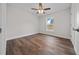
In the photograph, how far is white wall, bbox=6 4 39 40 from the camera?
3.23ft

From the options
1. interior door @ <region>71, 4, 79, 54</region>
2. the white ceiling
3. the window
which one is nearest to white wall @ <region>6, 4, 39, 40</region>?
the white ceiling

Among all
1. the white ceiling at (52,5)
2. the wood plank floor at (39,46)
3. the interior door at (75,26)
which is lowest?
the wood plank floor at (39,46)

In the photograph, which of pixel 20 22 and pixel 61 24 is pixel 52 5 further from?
pixel 20 22

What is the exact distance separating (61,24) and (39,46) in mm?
359

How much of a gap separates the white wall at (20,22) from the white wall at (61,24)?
0.08m

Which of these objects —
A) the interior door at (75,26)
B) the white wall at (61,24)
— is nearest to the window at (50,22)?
the white wall at (61,24)

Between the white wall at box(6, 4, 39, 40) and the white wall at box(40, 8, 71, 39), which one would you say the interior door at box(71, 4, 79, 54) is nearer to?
the white wall at box(40, 8, 71, 39)

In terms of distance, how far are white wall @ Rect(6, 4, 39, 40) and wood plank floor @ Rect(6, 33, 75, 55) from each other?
0.21ft

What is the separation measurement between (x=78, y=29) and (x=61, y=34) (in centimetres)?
19

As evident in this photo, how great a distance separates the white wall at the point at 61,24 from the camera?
100cm

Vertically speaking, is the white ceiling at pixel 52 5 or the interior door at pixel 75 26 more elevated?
the white ceiling at pixel 52 5

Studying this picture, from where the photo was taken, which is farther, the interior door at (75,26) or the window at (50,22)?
the window at (50,22)

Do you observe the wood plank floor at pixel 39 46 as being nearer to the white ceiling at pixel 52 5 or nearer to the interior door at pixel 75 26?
the interior door at pixel 75 26

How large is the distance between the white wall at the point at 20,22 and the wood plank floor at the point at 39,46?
7 cm
